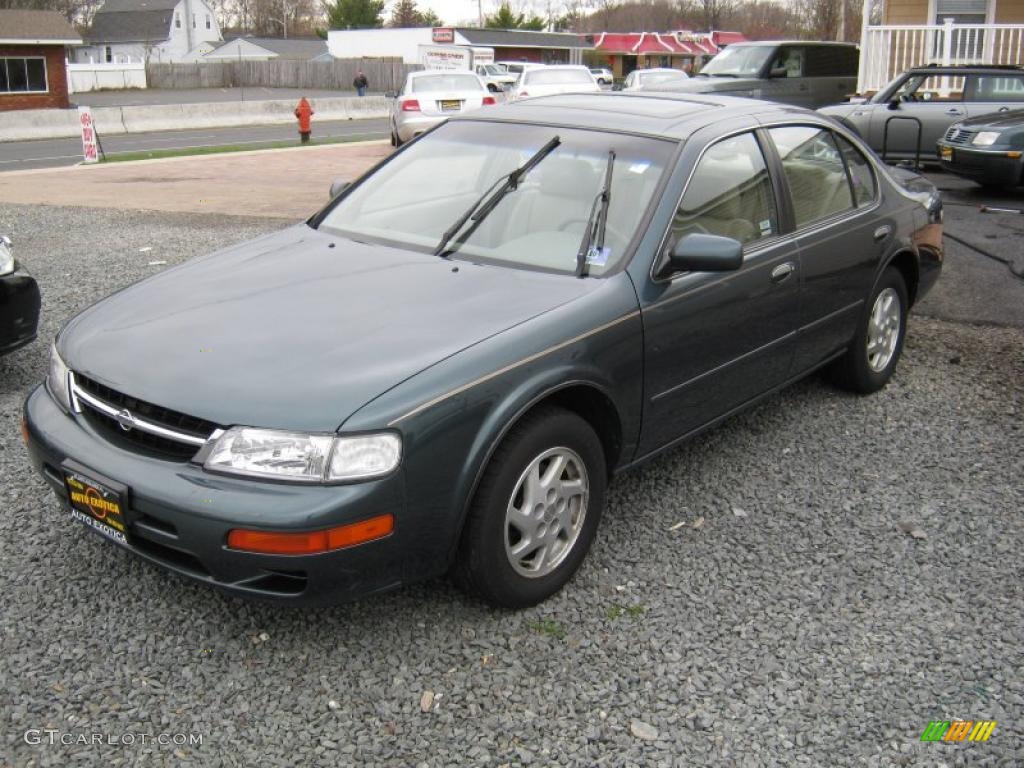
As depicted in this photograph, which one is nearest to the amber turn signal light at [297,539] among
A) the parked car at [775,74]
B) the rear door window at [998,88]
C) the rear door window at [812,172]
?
the rear door window at [812,172]

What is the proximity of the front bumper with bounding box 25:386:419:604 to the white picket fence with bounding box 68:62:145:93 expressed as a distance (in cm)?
6546

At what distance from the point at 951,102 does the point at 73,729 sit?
14.5 metres

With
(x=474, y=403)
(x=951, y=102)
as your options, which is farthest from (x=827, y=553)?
(x=951, y=102)

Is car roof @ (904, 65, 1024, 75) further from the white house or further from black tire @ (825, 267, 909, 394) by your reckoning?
the white house

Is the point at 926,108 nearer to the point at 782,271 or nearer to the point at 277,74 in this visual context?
the point at 782,271

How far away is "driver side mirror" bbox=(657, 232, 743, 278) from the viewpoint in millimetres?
3705

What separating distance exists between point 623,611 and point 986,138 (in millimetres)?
10566

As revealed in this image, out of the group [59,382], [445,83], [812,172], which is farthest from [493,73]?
[59,382]

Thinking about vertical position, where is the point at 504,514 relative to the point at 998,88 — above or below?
below

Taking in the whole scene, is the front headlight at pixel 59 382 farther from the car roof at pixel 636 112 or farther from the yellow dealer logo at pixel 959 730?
the yellow dealer logo at pixel 959 730

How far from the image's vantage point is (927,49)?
66.2ft

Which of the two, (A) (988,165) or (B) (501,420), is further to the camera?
(A) (988,165)

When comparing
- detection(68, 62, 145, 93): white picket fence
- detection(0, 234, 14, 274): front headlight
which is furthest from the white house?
detection(0, 234, 14, 274): front headlight

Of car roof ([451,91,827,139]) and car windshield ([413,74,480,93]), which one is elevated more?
car windshield ([413,74,480,93])
